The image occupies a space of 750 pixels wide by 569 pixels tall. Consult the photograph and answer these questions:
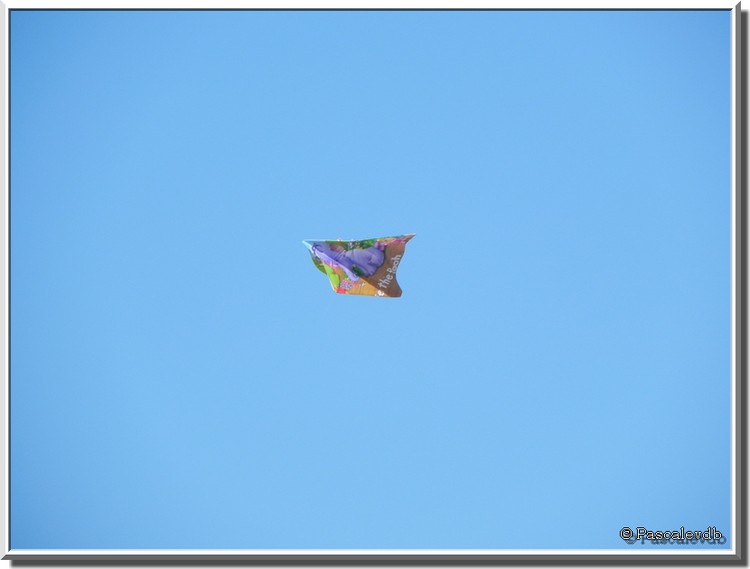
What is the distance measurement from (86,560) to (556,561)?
17.0 metres

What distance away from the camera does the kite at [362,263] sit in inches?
1474

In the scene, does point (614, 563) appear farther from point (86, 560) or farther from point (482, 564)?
point (86, 560)

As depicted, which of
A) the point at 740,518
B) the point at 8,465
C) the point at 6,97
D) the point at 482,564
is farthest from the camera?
the point at 6,97

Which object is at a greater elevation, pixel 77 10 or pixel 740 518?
pixel 77 10

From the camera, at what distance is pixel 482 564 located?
29125 mm

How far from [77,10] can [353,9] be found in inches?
512

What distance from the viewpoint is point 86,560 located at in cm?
2989

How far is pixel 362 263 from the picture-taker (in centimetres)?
3812

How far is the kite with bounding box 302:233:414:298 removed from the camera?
37438mm

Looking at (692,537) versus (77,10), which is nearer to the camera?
(692,537)

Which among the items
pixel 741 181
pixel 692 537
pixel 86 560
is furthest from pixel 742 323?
pixel 86 560

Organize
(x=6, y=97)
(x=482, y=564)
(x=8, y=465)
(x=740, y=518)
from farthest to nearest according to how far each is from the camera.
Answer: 1. (x=6, y=97)
2. (x=8, y=465)
3. (x=740, y=518)
4. (x=482, y=564)

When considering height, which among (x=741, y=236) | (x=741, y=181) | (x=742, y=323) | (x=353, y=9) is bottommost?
(x=742, y=323)

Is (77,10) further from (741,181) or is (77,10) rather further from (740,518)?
(740,518)
